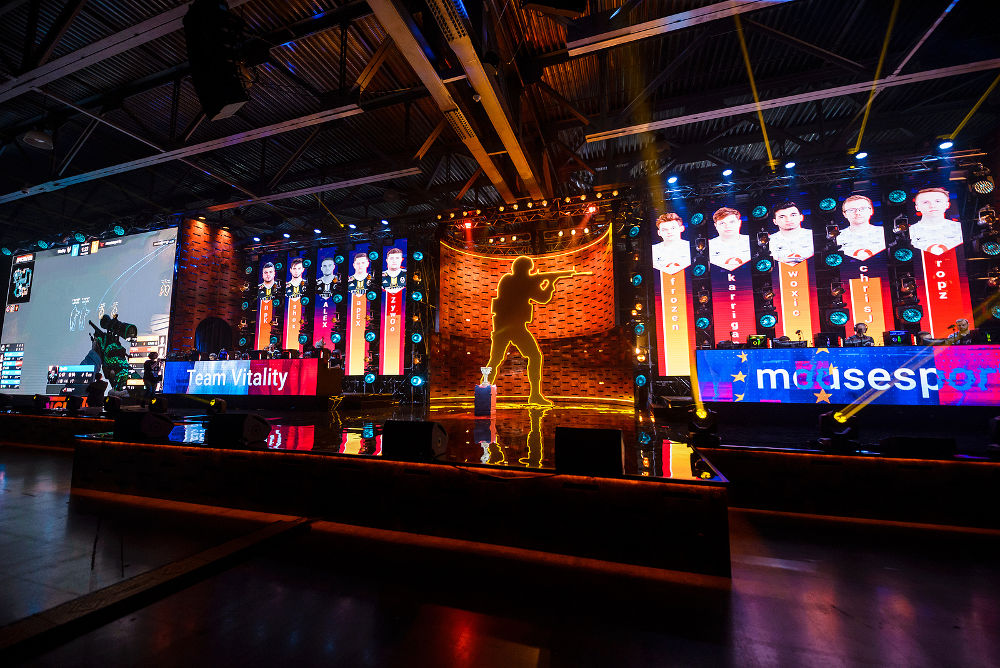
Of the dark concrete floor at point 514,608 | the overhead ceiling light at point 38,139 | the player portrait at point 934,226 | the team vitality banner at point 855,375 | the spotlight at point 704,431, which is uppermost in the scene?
the overhead ceiling light at point 38,139

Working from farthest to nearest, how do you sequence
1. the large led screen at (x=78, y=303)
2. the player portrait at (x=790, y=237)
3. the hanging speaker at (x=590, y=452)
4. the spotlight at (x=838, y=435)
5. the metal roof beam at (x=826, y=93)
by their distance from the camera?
the large led screen at (x=78, y=303)
the player portrait at (x=790, y=237)
the metal roof beam at (x=826, y=93)
the spotlight at (x=838, y=435)
the hanging speaker at (x=590, y=452)

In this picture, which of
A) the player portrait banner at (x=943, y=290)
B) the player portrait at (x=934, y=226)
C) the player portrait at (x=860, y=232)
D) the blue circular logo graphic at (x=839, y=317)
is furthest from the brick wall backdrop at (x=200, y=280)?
the player portrait at (x=934, y=226)

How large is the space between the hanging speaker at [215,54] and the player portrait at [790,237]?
38.4ft

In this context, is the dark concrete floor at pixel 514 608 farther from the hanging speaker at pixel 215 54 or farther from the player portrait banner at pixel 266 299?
the player portrait banner at pixel 266 299

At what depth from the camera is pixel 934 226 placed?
9.08m

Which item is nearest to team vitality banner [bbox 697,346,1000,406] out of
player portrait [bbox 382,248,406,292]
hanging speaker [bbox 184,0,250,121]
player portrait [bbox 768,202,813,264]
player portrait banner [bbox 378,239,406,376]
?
player portrait [bbox 768,202,813,264]

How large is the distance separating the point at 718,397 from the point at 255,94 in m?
10.3

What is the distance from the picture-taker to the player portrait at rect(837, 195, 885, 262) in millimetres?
9461

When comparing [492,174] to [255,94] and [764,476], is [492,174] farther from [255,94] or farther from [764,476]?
[764,476]

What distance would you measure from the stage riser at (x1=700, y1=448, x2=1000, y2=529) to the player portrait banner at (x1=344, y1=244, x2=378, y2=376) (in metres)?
11.5

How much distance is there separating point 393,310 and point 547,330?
18.2ft

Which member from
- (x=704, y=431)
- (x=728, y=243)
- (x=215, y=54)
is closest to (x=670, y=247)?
(x=728, y=243)

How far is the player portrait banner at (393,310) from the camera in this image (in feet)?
41.4

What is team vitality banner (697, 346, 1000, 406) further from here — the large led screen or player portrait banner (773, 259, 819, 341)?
the large led screen
